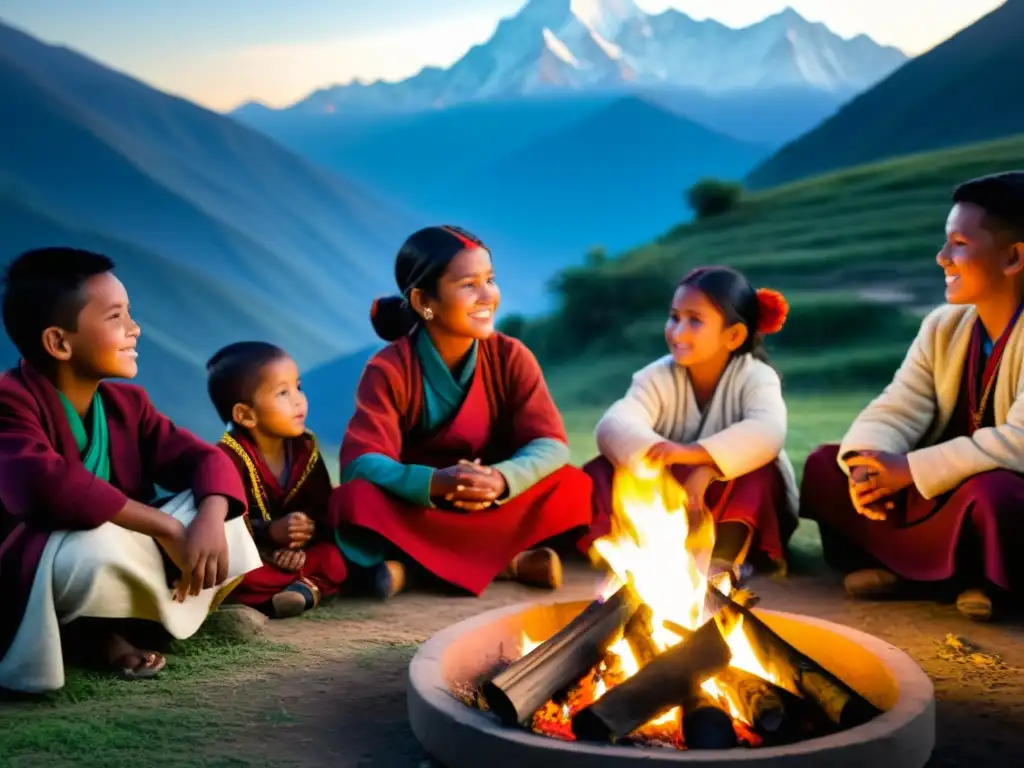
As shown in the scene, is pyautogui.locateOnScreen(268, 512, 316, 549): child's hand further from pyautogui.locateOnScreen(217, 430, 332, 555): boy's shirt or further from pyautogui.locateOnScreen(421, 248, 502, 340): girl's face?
pyautogui.locateOnScreen(421, 248, 502, 340): girl's face

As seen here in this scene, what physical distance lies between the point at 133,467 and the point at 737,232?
34.3 feet

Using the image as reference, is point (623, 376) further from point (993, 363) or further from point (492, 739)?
point (492, 739)

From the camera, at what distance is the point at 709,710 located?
2.56 meters

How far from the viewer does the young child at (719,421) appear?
4.32 meters

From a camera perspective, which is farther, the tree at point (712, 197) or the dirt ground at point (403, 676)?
the tree at point (712, 197)

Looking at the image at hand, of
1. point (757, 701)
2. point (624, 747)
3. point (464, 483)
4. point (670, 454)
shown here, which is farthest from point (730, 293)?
point (624, 747)

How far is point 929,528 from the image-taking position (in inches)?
154

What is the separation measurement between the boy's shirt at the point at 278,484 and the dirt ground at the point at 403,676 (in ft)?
1.25

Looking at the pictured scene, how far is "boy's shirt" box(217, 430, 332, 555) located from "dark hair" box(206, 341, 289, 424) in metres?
0.13

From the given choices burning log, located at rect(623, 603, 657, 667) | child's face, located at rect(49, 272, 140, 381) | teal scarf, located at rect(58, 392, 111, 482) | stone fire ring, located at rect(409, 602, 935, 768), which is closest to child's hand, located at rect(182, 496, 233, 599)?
teal scarf, located at rect(58, 392, 111, 482)

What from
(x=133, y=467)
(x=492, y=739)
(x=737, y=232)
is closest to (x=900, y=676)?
(x=492, y=739)

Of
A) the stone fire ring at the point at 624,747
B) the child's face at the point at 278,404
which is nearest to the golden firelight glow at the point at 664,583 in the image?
the stone fire ring at the point at 624,747

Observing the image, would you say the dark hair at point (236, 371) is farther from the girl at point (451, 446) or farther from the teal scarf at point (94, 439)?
the teal scarf at point (94, 439)

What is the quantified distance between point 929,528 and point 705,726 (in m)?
1.71
